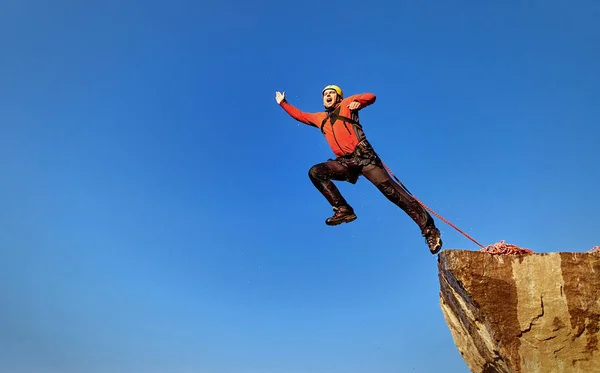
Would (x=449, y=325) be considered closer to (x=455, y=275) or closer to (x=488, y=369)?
(x=488, y=369)

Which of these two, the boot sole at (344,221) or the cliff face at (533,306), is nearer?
the cliff face at (533,306)

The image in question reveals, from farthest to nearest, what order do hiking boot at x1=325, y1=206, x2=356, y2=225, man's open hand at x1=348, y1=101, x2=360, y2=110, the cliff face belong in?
1. man's open hand at x1=348, y1=101, x2=360, y2=110
2. hiking boot at x1=325, y1=206, x2=356, y2=225
3. the cliff face

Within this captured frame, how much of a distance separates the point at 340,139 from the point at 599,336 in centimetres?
490

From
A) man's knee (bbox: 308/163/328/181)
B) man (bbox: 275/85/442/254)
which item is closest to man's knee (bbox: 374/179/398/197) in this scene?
man (bbox: 275/85/442/254)

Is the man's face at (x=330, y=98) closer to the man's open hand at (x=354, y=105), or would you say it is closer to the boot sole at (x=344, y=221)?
the man's open hand at (x=354, y=105)

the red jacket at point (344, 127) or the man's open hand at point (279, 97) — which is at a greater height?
the man's open hand at point (279, 97)

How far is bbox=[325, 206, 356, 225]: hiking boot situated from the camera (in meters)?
8.95

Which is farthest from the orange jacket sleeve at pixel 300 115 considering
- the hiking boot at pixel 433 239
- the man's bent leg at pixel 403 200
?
the hiking boot at pixel 433 239

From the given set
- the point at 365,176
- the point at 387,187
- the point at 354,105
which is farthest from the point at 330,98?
the point at 387,187

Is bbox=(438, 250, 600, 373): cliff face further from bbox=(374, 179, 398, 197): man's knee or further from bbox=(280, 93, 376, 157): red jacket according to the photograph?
bbox=(280, 93, 376, 157): red jacket

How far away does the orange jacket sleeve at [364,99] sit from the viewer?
30.8ft

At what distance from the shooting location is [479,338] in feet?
24.7

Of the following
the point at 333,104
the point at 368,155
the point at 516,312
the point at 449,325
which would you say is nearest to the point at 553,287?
the point at 516,312

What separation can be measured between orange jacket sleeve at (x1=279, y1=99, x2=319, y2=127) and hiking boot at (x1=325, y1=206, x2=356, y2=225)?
1860 millimetres
